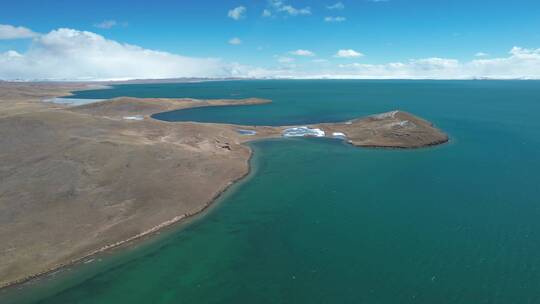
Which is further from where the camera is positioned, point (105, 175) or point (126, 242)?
point (105, 175)

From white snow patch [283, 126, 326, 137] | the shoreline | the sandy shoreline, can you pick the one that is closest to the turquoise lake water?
the shoreline

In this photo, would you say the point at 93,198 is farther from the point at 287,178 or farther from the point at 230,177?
the point at 287,178

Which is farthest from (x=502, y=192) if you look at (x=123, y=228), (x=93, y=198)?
(x=93, y=198)

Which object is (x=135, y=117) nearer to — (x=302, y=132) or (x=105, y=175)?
(x=302, y=132)

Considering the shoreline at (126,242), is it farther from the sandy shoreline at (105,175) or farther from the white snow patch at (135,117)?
the white snow patch at (135,117)

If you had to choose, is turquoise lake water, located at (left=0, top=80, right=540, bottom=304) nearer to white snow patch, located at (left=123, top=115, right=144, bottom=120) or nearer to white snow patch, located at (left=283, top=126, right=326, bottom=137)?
white snow patch, located at (left=283, top=126, right=326, bottom=137)

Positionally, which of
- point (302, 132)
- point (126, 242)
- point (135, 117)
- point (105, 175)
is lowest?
point (126, 242)

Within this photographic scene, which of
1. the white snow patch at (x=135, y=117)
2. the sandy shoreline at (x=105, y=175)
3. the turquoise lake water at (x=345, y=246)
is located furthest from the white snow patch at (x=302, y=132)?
the white snow patch at (x=135, y=117)

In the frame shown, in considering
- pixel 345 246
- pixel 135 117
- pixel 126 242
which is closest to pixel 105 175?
pixel 126 242
